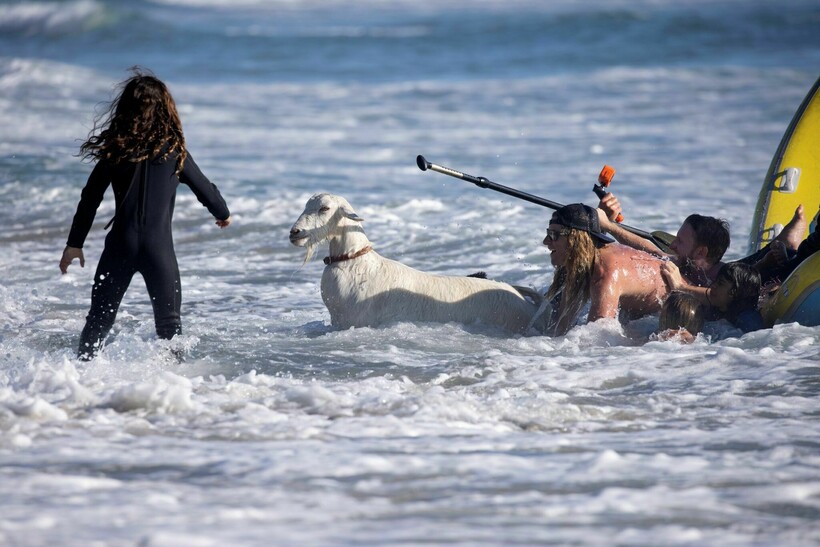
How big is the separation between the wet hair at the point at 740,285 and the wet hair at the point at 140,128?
147 inches

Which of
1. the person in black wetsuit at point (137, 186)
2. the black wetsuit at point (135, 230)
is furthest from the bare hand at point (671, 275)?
the person in black wetsuit at point (137, 186)

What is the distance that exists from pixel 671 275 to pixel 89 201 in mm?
3872

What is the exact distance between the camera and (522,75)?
31984 millimetres

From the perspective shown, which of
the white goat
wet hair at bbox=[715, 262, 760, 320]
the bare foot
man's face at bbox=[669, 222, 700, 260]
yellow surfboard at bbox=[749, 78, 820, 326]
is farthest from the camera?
yellow surfboard at bbox=[749, 78, 820, 326]

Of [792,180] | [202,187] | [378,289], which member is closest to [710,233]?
[792,180]

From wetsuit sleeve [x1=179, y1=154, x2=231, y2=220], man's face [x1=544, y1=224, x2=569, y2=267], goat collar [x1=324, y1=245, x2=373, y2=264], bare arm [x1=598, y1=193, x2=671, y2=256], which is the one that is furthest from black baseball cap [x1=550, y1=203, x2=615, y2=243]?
wetsuit sleeve [x1=179, y1=154, x2=231, y2=220]

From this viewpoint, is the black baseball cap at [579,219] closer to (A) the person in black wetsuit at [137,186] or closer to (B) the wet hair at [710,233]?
(B) the wet hair at [710,233]

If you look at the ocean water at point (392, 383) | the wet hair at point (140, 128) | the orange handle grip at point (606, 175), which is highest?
the wet hair at point (140, 128)

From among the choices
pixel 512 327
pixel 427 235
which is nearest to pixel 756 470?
pixel 512 327

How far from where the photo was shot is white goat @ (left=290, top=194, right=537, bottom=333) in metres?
7.29

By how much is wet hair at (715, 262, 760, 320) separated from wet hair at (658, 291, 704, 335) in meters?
0.29

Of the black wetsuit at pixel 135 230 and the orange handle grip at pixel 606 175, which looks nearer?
the black wetsuit at pixel 135 230

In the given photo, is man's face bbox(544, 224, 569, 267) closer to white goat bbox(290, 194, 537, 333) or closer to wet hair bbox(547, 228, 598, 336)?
wet hair bbox(547, 228, 598, 336)

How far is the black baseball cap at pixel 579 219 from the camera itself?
718cm
